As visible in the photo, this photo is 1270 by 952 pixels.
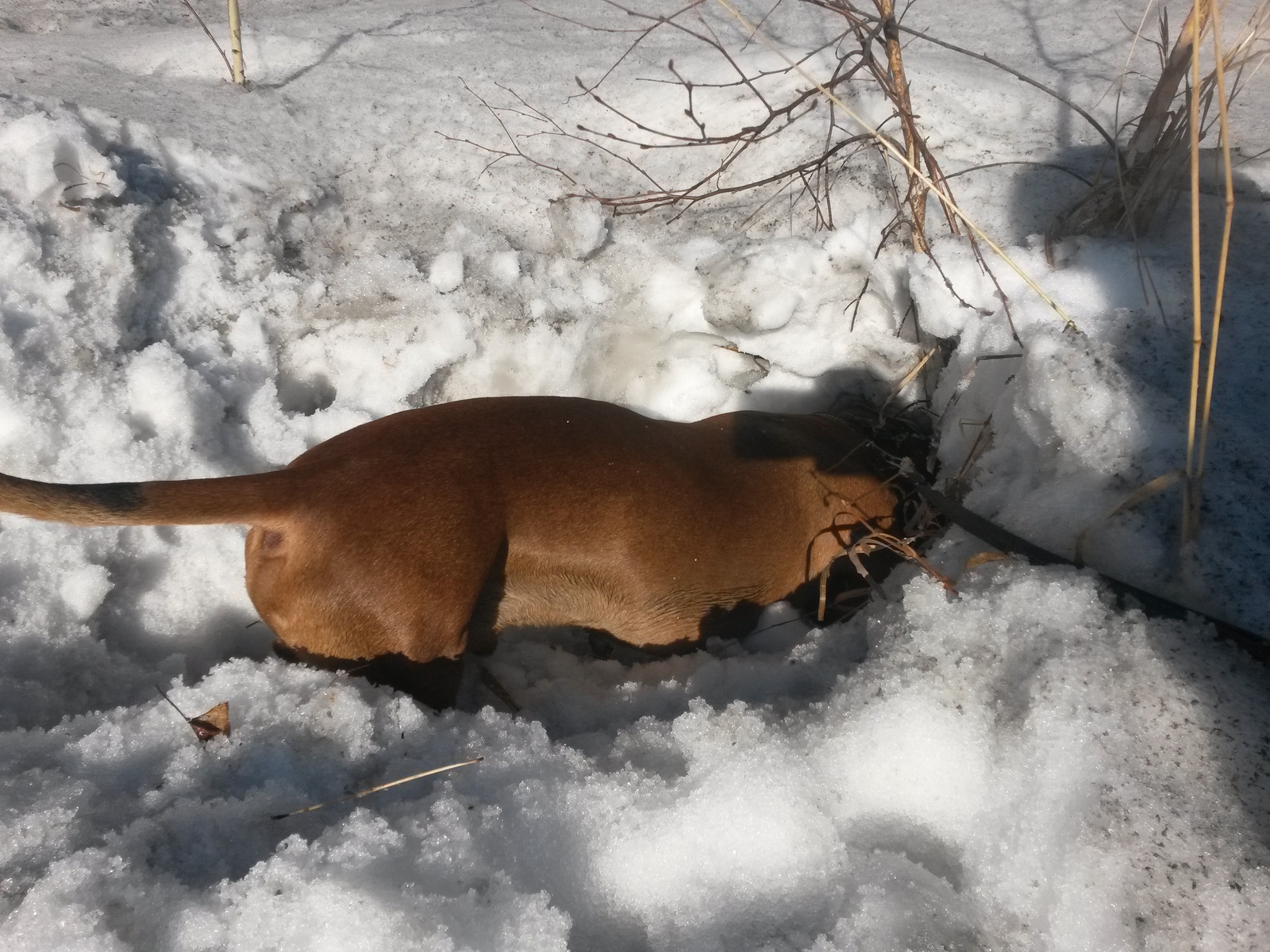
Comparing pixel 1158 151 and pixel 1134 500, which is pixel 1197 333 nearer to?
pixel 1134 500

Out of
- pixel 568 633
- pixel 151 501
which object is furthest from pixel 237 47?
pixel 568 633

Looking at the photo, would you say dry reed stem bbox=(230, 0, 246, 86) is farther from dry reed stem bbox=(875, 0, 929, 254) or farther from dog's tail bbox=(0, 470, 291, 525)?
dry reed stem bbox=(875, 0, 929, 254)

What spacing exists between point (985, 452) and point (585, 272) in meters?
1.25

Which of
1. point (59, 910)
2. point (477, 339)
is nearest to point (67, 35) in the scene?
point (477, 339)

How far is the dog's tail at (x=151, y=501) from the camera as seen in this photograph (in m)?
1.24

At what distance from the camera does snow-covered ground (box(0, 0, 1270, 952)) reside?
1120mm

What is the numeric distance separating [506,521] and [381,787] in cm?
53

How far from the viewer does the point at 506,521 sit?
1.54 metres

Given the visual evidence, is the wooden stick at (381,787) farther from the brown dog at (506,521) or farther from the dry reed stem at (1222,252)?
the dry reed stem at (1222,252)

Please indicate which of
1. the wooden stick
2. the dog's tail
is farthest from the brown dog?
the wooden stick

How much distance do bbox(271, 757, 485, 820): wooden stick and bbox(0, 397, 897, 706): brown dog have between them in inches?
9.9

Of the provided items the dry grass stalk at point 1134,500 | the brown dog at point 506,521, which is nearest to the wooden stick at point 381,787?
the brown dog at point 506,521

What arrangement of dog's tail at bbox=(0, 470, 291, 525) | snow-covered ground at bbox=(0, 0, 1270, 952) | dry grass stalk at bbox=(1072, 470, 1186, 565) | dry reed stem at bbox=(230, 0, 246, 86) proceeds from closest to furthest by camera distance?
snow-covered ground at bbox=(0, 0, 1270, 952) → dog's tail at bbox=(0, 470, 291, 525) → dry grass stalk at bbox=(1072, 470, 1186, 565) → dry reed stem at bbox=(230, 0, 246, 86)

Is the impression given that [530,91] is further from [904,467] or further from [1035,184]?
[904,467]
